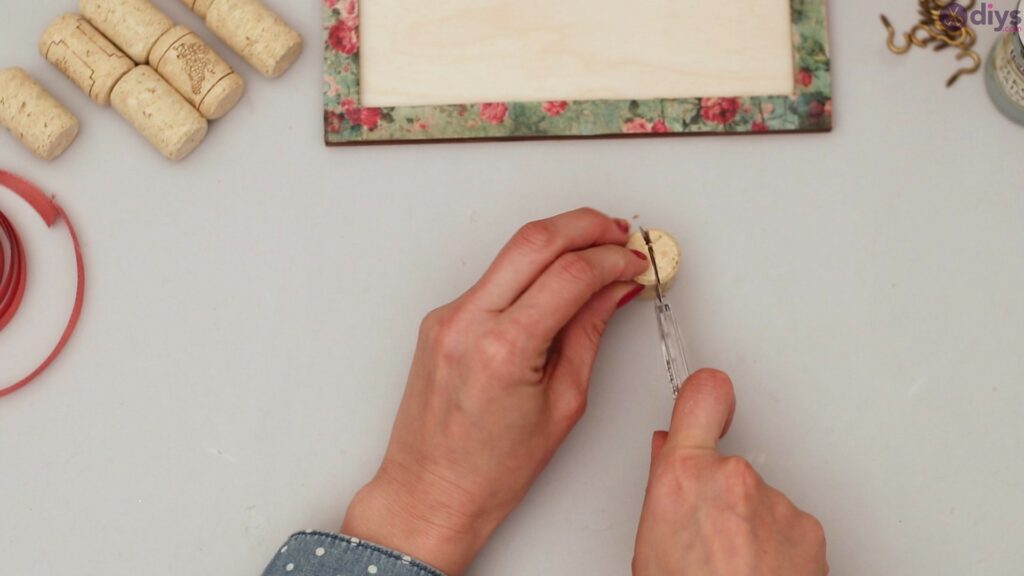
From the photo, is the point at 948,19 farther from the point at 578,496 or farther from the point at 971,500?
the point at 578,496

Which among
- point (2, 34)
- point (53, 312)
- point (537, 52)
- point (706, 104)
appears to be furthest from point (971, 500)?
point (2, 34)

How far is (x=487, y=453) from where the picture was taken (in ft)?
3.07

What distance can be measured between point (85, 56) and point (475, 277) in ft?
1.65

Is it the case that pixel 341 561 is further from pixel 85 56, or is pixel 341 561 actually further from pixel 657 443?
pixel 85 56

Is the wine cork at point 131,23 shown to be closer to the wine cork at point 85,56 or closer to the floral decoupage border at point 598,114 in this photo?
Answer: the wine cork at point 85,56

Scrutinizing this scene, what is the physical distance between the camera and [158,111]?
105 cm

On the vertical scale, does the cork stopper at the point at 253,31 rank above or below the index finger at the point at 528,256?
above

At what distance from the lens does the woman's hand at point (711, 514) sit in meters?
0.85

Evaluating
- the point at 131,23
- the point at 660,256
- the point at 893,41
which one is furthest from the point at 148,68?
the point at 893,41

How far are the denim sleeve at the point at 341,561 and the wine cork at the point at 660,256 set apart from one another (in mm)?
368

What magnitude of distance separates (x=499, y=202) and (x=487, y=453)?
0.30 meters

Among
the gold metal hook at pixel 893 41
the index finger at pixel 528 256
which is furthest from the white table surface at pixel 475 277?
the index finger at pixel 528 256

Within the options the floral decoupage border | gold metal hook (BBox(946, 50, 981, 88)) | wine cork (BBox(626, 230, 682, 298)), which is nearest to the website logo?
gold metal hook (BBox(946, 50, 981, 88))

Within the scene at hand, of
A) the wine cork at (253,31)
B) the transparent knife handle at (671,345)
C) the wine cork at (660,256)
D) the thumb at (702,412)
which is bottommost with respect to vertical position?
the thumb at (702,412)
